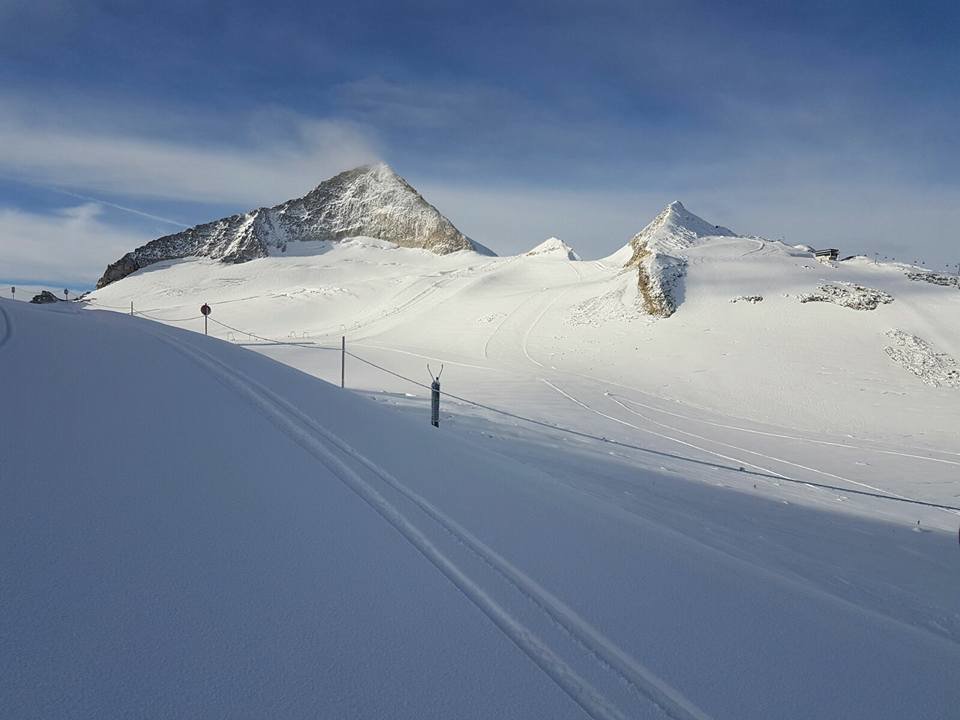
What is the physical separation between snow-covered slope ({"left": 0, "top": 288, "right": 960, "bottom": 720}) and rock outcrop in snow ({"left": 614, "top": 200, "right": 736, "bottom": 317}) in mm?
18100

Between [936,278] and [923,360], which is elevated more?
[936,278]

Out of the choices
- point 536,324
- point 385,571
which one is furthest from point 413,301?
point 385,571

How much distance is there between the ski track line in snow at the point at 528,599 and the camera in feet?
8.75

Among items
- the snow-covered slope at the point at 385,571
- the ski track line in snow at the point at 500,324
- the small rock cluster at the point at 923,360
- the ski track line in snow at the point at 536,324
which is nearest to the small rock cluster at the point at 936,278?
the small rock cluster at the point at 923,360

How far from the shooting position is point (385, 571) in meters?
3.41

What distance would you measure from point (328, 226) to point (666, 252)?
68.1m

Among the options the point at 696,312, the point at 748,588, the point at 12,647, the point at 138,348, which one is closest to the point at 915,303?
the point at 696,312

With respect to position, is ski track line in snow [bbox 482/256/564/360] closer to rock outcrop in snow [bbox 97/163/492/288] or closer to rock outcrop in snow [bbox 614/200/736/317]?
rock outcrop in snow [bbox 614/200/736/317]

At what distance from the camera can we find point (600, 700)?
2621 mm

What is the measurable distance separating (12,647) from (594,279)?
38077 millimetres

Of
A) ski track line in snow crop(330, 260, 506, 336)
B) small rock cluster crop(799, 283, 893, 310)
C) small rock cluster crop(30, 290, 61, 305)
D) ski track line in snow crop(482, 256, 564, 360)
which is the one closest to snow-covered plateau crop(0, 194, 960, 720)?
small rock cluster crop(799, 283, 893, 310)

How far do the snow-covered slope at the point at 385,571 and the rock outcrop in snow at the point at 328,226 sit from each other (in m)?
73.0

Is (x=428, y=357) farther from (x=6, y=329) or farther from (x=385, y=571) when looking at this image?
(x=385, y=571)

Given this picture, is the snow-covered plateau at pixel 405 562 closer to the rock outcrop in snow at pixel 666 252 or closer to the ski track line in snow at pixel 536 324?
the ski track line in snow at pixel 536 324
